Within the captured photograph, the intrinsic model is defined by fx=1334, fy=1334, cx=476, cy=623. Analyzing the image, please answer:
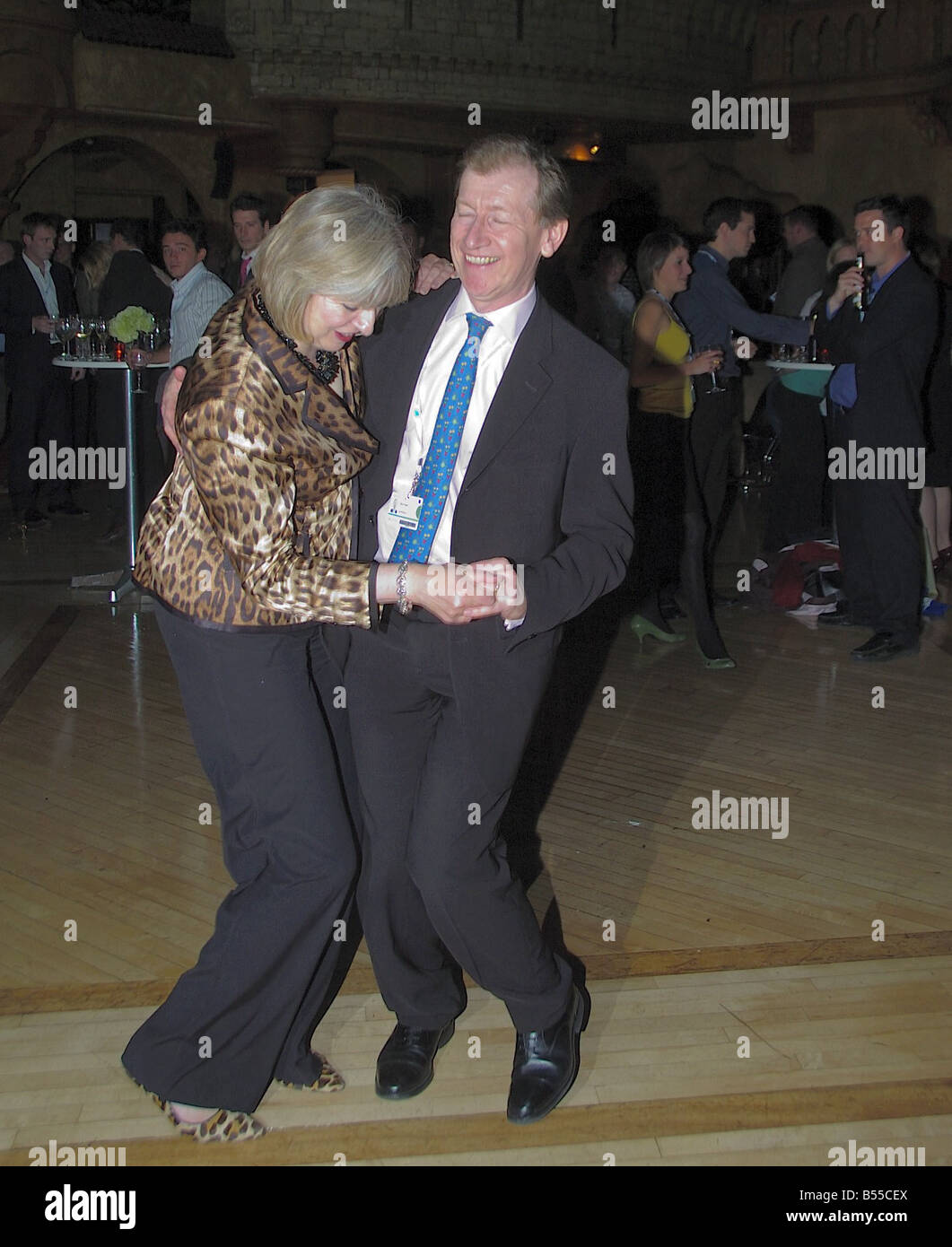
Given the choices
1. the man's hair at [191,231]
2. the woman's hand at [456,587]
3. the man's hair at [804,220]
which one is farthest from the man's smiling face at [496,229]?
the man's hair at [804,220]

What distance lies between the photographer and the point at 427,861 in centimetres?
231

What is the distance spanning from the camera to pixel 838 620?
6.30 meters

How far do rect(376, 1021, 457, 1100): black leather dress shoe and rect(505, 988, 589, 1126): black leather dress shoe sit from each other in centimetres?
17

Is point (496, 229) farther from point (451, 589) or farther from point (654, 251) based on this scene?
point (654, 251)

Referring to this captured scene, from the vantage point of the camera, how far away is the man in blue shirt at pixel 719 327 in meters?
5.75

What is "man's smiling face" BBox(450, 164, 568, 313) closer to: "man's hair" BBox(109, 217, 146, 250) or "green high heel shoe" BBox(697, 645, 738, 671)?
"green high heel shoe" BBox(697, 645, 738, 671)

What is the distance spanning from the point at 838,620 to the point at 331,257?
15.5 ft

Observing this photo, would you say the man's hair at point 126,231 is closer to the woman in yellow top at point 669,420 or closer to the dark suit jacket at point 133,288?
the dark suit jacket at point 133,288

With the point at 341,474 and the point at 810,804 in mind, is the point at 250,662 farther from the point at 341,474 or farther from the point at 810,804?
the point at 810,804

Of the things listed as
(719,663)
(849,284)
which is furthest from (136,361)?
(849,284)

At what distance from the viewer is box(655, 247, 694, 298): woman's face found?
5.46 m
